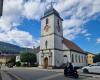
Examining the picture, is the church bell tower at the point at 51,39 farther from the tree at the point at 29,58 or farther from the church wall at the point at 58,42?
the tree at the point at 29,58

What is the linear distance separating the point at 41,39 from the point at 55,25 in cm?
572

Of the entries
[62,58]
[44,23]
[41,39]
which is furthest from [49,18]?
[62,58]

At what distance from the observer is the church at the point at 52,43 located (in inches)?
1844

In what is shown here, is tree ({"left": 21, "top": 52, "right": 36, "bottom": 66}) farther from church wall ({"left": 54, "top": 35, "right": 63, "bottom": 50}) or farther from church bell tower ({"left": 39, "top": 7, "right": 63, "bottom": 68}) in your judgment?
church wall ({"left": 54, "top": 35, "right": 63, "bottom": 50})

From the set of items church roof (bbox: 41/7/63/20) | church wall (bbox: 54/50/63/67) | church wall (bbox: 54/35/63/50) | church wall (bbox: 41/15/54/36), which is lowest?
church wall (bbox: 54/50/63/67)

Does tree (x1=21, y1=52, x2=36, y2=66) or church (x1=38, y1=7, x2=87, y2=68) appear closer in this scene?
church (x1=38, y1=7, x2=87, y2=68)

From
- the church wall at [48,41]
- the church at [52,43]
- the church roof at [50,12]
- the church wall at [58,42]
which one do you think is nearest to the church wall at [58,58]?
the church at [52,43]

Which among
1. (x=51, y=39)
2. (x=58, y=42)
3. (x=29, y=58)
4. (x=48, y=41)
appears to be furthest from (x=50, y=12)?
(x=29, y=58)

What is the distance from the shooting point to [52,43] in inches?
1848

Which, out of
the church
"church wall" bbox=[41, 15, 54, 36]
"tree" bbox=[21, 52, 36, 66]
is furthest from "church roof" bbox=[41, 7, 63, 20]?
"tree" bbox=[21, 52, 36, 66]

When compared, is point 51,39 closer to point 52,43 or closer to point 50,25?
point 52,43

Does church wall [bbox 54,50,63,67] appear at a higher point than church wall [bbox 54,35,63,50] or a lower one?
lower

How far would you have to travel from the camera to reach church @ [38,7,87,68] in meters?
46.8

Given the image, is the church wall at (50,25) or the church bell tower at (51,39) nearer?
the church bell tower at (51,39)
